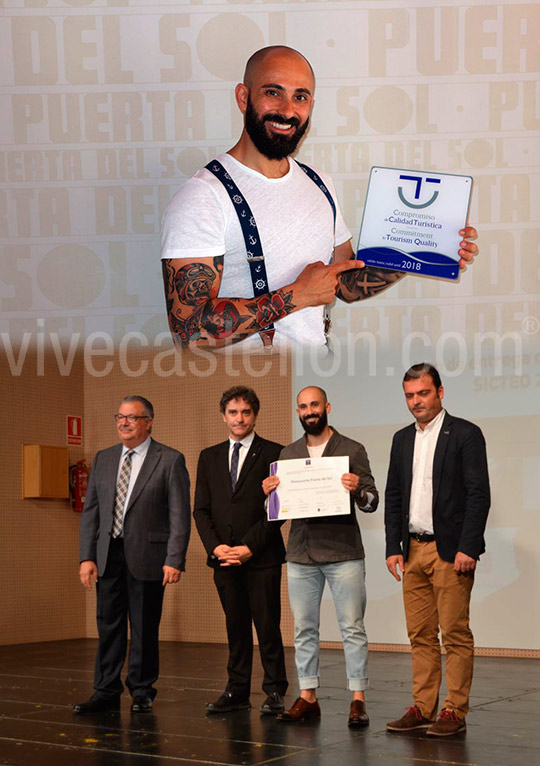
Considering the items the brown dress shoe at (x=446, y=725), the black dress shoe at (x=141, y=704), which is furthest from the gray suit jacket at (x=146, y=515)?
the brown dress shoe at (x=446, y=725)

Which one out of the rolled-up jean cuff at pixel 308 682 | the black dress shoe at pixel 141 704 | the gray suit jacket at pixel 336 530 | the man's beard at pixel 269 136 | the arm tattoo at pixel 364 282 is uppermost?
the man's beard at pixel 269 136

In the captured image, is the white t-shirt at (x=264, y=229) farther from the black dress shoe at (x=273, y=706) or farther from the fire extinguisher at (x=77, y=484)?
the fire extinguisher at (x=77, y=484)

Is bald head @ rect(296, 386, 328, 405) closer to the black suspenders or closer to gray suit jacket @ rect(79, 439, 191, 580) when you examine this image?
the black suspenders

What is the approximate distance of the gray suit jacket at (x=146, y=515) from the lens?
4.48 m

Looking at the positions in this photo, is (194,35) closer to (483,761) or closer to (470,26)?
(470,26)

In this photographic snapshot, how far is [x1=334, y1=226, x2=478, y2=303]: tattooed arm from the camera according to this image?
11.5 ft

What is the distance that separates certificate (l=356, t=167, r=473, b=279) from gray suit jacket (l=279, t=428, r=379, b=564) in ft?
2.98

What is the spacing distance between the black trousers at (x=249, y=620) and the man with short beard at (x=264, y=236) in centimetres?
121

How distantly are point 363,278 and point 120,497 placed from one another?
1607 millimetres

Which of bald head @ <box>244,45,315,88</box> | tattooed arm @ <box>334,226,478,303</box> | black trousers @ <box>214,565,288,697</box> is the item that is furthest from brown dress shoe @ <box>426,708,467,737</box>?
bald head @ <box>244,45,315,88</box>

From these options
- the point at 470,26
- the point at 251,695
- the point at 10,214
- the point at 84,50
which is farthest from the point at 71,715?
the point at 470,26

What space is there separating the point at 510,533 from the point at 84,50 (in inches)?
140

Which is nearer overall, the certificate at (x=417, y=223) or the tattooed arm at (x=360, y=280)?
the certificate at (x=417, y=223)

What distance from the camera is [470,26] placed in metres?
3.59
